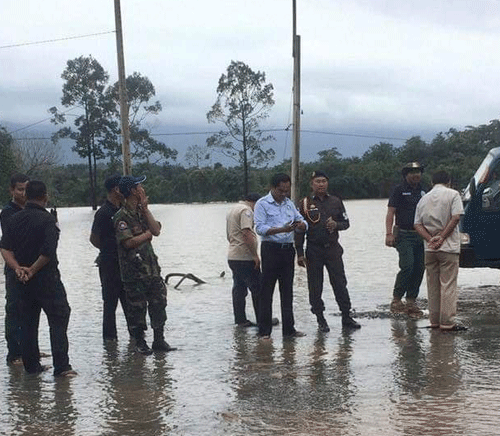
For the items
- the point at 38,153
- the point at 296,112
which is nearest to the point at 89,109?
the point at 38,153

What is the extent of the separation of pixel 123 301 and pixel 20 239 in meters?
2.00

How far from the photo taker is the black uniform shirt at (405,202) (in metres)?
11.7

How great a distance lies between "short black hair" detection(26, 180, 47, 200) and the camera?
8.57 m

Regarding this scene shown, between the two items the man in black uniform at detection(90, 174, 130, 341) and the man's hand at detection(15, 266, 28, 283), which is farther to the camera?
the man in black uniform at detection(90, 174, 130, 341)

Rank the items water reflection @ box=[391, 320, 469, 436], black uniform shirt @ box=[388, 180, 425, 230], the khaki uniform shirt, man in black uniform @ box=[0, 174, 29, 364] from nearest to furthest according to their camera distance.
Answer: water reflection @ box=[391, 320, 469, 436] < man in black uniform @ box=[0, 174, 29, 364] < the khaki uniform shirt < black uniform shirt @ box=[388, 180, 425, 230]

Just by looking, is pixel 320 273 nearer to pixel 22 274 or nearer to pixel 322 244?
pixel 322 244

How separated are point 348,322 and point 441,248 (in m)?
1.31

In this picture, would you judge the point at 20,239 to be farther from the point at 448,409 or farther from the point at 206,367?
the point at 448,409

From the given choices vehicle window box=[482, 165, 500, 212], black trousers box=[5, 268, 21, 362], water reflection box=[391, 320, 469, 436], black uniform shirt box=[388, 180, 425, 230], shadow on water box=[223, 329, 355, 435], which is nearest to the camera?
water reflection box=[391, 320, 469, 436]

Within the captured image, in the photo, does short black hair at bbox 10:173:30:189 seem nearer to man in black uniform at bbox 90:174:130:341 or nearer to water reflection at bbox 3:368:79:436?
man in black uniform at bbox 90:174:130:341

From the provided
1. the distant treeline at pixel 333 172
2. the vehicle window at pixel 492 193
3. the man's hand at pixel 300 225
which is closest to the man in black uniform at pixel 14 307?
the man's hand at pixel 300 225

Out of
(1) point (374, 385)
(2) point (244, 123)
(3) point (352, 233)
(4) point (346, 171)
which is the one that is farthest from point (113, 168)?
(1) point (374, 385)

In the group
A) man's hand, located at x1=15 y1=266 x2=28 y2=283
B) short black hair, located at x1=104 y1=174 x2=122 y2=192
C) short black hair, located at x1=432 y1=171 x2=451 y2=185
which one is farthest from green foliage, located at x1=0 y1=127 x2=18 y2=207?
man's hand, located at x1=15 y1=266 x2=28 y2=283

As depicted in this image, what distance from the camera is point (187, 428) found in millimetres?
6621
